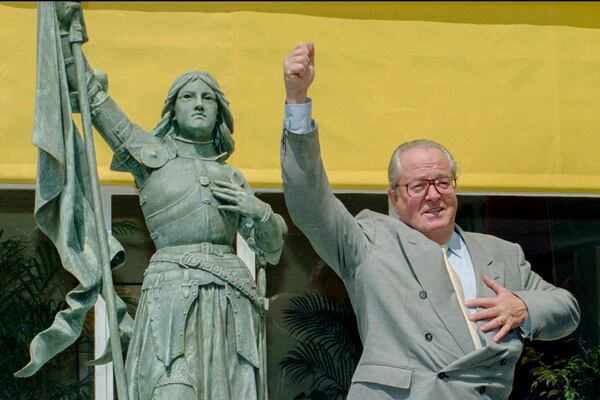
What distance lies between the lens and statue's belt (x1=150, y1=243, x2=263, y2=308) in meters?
5.68

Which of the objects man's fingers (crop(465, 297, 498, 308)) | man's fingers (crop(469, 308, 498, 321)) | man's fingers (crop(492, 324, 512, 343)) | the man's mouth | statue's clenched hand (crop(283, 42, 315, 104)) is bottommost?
man's fingers (crop(492, 324, 512, 343))

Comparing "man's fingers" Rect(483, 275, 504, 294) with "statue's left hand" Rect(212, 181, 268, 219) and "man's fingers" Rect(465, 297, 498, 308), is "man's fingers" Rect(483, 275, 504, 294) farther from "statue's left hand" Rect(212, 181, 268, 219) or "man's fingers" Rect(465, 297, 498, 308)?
"statue's left hand" Rect(212, 181, 268, 219)

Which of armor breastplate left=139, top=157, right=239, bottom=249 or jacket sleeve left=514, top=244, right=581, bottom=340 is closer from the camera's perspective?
jacket sleeve left=514, top=244, right=581, bottom=340

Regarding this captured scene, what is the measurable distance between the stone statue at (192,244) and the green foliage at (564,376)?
6.29 ft

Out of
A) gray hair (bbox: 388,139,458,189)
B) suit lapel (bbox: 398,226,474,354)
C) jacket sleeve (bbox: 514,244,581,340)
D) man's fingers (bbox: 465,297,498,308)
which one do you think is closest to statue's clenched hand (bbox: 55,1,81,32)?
gray hair (bbox: 388,139,458,189)

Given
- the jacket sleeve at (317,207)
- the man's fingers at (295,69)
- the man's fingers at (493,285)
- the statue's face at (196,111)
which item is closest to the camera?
the man's fingers at (295,69)

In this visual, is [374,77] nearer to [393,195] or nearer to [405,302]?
[393,195]

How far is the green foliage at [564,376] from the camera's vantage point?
7.30 m

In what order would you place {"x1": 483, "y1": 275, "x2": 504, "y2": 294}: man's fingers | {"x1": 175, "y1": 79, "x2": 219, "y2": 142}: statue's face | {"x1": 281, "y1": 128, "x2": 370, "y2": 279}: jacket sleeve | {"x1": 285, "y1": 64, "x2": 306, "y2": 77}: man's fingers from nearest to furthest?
{"x1": 285, "y1": 64, "x2": 306, "y2": 77}: man's fingers
{"x1": 281, "y1": 128, "x2": 370, "y2": 279}: jacket sleeve
{"x1": 483, "y1": 275, "x2": 504, "y2": 294}: man's fingers
{"x1": 175, "y1": 79, "x2": 219, "y2": 142}: statue's face

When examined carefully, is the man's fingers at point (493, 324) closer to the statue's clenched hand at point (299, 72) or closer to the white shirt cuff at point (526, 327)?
the white shirt cuff at point (526, 327)

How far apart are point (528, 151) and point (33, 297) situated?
8.06 ft

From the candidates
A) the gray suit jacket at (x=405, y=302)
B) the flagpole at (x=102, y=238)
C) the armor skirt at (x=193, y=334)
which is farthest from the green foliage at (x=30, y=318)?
the gray suit jacket at (x=405, y=302)

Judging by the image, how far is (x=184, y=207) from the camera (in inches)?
227

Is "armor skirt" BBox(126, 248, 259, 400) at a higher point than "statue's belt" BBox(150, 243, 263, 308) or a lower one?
lower
